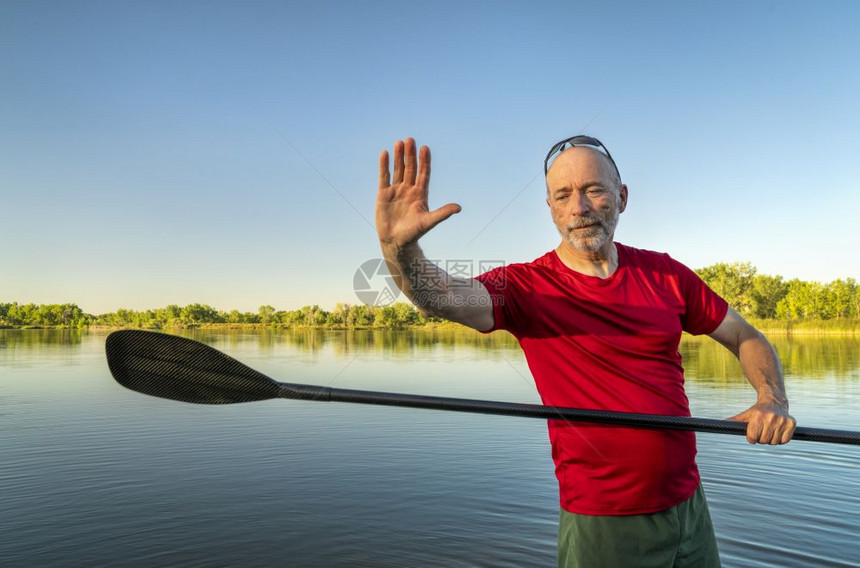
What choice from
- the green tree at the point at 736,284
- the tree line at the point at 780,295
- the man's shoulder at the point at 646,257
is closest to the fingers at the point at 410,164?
the man's shoulder at the point at 646,257

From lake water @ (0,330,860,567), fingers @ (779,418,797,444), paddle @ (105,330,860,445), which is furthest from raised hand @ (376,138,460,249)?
lake water @ (0,330,860,567)

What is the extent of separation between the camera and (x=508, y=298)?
94.5 inches

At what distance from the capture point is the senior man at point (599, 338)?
2.13 metres

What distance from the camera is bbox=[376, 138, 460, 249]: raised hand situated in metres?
1.96

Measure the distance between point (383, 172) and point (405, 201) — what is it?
0.13m

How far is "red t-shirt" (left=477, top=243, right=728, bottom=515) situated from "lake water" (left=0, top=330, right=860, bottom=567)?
134 inches

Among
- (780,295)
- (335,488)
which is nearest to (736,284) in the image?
(780,295)

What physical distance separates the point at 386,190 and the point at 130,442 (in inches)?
401

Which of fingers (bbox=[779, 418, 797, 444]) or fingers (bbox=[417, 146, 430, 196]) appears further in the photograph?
fingers (bbox=[779, 418, 797, 444])

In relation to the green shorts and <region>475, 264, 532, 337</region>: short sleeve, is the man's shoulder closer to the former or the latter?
<region>475, 264, 532, 337</region>: short sleeve

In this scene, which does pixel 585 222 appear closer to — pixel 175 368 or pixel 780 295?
pixel 175 368

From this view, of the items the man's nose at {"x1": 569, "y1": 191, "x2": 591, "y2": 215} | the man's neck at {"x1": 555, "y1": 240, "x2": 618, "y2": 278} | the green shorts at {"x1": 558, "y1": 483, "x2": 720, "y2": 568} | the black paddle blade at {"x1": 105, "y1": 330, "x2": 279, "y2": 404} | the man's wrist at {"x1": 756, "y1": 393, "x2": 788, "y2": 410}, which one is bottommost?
the green shorts at {"x1": 558, "y1": 483, "x2": 720, "y2": 568}

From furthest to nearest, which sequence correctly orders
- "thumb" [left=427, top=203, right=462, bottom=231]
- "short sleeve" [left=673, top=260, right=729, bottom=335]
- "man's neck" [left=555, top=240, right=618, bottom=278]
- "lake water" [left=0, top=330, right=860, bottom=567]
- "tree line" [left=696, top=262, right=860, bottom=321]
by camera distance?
1. "tree line" [left=696, top=262, right=860, bottom=321]
2. "lake water" [left=0, top=330, right=860, bottom=567]
3. "short sleeve" [left=673, top=260, right=729, bottom=335]
4. "man's neck" [left=555, top=240, right=618, bottom=278]
5. "thumb" [left=427, top=203, right=462, bottom=231]

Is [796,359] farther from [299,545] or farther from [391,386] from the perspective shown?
[299,545]
